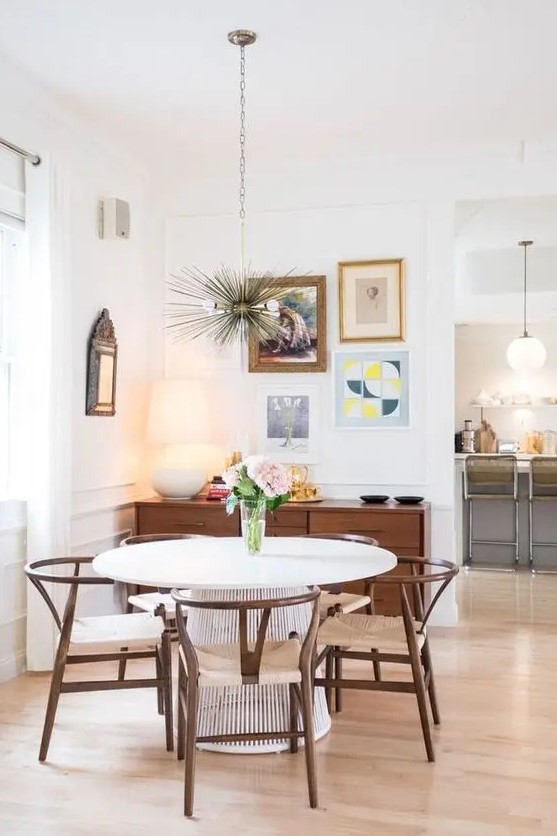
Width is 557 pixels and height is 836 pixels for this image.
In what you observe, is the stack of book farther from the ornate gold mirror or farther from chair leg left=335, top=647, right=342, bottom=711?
chair leg left=335, top=647, right=342, bottom=711

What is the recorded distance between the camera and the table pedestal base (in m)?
3.36

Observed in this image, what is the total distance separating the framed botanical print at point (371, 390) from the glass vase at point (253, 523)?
208 cm

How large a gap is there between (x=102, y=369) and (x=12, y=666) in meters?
1.72

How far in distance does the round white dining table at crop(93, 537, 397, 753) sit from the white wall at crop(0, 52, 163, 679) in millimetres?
1120

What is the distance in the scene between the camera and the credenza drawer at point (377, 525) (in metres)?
4.96

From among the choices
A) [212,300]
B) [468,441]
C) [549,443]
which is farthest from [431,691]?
[549,443]

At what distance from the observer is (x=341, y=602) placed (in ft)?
12.5

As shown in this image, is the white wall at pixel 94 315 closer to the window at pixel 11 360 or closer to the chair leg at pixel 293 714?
the window at pixel 11 360

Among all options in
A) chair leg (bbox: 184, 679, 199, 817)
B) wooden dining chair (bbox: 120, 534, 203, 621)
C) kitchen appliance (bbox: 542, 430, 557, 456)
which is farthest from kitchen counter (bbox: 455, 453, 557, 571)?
chair leg (bbox: 184, 679, 199, 817)

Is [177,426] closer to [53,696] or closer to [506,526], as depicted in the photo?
[53,696]

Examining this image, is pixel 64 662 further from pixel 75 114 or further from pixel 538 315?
pixel 538 315

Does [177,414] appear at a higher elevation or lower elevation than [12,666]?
higher

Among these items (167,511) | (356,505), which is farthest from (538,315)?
(167,511)

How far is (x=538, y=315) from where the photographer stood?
903 cm
